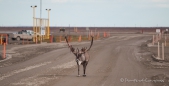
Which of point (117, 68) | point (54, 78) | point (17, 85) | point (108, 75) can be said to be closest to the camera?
point (17, 85)

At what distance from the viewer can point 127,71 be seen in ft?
66.7

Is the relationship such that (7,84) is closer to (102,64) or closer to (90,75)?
(90,75)

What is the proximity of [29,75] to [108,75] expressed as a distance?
3.92 m

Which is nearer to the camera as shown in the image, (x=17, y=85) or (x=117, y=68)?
(x=17, y=85)

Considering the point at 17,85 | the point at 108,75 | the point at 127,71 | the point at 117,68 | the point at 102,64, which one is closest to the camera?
the point at 17,85

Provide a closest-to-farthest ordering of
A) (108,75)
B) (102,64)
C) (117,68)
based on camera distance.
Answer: (108,75), (117,68), (102,64)

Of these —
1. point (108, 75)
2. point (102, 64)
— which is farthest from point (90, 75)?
point (102, 64)

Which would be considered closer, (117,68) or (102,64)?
(117,68)

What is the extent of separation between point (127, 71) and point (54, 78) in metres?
4.71

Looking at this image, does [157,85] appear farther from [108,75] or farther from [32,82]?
[32,82]

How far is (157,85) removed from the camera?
15633 millimetres

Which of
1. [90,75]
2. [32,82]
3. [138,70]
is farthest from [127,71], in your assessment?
[32,82]

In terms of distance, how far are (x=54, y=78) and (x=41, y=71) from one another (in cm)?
313

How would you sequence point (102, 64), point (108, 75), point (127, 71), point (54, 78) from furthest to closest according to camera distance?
point (102, 64) → point (127, 71) → point (108, 75) → point (54, 78)
